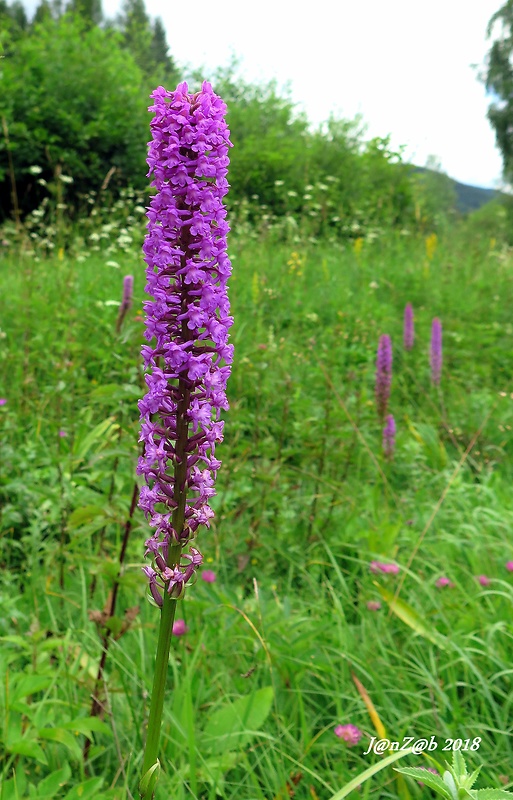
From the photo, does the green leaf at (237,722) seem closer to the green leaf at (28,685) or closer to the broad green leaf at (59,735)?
the broad green leaf at (59,735)

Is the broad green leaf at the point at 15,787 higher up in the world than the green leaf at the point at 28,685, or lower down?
lower down

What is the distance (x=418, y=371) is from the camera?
567 cm

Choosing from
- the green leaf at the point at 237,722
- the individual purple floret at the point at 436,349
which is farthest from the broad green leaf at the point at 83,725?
the individual purple floret at the point at 436,349

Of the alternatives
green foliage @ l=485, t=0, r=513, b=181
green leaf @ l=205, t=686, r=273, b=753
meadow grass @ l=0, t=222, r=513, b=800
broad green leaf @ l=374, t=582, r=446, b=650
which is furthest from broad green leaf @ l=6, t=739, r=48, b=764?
green foliage @ l=485, t=0, r=513, b=181

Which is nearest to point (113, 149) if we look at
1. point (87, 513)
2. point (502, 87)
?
point (87, 513)

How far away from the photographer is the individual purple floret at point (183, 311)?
41.8 inches

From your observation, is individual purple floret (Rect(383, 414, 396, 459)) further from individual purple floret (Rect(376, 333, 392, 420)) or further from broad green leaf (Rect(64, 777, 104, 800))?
broad green leaf (Rect(64, 777, 104, 800))

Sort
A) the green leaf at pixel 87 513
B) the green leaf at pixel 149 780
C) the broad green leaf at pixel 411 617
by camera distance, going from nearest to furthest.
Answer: the green leaf at pixel 149 780 < the green leaf at pixel 87 513 < the broad green leaf at pixel 411 617

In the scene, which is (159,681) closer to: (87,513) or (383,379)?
(87,513)

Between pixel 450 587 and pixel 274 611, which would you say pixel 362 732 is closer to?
pixel 274 611

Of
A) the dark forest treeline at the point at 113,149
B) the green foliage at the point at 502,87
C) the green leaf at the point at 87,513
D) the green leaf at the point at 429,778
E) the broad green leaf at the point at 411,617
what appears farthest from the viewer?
the green foliage at the point at 502,87

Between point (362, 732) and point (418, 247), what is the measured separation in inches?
327

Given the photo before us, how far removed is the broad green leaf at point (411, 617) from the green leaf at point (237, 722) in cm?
64

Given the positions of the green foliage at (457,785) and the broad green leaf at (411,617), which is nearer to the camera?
the green foliage at (457,785)
